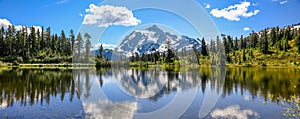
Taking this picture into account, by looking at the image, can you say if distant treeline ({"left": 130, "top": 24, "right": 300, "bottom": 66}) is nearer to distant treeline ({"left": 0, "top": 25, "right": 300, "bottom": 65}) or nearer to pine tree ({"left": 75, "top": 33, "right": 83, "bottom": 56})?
distant treeline ({"left": 0, "top": 25, "right": 300, "bottom": 65})

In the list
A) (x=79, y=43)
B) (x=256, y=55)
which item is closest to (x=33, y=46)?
(x=79, y=43)

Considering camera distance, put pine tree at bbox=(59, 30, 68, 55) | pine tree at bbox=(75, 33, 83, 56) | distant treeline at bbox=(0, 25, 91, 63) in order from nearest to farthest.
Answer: pine tree at bbox=(75, 33, 83, 56)
distant treeline at bbox=(0, 25, 91, 63)
pine tree at bbox=(59, 30, 68, 55)

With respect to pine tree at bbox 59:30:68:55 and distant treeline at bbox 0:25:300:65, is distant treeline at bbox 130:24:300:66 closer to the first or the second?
distant treeline at bbox 0:25:300:65

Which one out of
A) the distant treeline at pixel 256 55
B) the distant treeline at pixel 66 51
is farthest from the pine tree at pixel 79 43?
the distant treeline at pixel 256 55

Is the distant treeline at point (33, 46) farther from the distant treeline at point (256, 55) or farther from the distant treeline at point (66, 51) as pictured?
the distant treeline at point (256, 55)

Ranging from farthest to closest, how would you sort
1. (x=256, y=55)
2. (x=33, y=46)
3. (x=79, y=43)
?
(x=256, y=55)
(x=33, y=46)
(x=79, y=43)

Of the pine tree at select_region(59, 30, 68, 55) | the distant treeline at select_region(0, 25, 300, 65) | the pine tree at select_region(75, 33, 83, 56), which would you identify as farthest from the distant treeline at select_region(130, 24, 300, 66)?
the pine tree at select_region(75, 33, 83, 56)

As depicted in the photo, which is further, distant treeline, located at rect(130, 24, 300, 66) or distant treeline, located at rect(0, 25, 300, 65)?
distant treeline, located at rect(130, 24, 300, 66)

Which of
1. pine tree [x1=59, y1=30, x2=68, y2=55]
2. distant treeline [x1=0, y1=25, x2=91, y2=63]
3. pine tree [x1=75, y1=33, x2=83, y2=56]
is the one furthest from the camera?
pine tree [x1=59, y1=30, x2=68, y2=55]

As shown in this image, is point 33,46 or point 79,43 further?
point 33,46

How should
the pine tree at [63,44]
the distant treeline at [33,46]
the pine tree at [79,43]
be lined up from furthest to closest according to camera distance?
the pine tree at [63,44], the distant treeline at [33,46], the pine tree at [79,43]

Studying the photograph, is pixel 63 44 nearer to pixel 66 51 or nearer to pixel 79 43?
pixel 66 51

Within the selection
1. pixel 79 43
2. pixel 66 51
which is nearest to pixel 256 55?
pixel 66 51

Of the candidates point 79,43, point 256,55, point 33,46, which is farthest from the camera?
point 256,55
